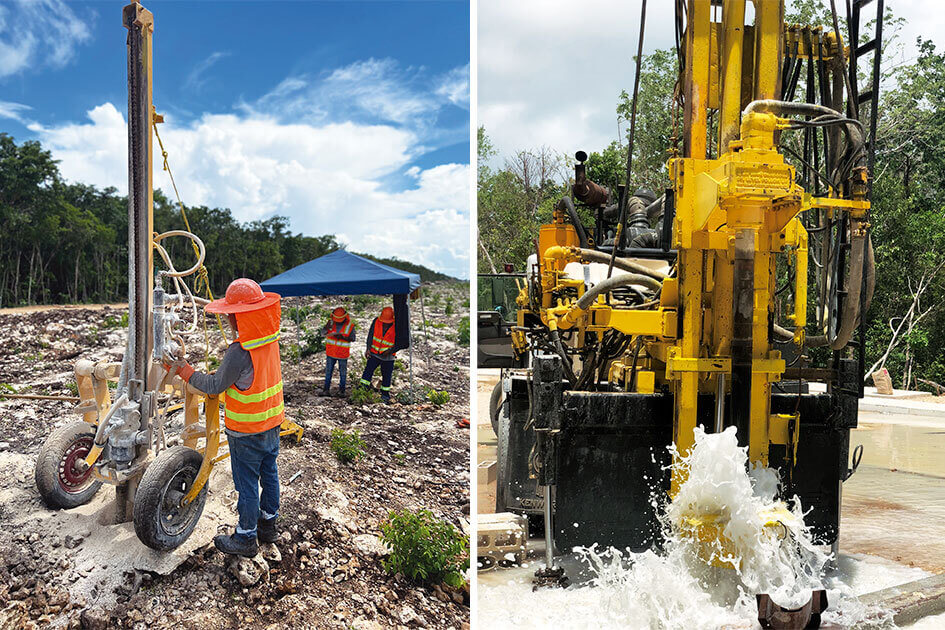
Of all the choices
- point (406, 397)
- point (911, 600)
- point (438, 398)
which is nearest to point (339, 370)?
point (406, 397)

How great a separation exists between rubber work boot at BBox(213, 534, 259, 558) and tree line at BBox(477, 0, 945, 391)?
903cm

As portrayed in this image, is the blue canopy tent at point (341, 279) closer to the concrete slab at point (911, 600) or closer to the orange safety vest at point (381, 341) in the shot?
the orange safety vest at point (381, 341)

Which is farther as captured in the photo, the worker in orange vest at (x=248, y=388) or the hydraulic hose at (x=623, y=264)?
the hydraulic hose at (x=623, y=264)

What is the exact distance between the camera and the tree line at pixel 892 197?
51.0 ft

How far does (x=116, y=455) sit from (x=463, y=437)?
3213mm

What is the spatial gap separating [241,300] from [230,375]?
377 mm

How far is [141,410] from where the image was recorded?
370 centimetres

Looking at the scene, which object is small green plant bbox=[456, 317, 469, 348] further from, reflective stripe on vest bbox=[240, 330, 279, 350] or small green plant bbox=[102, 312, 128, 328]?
reflective stripe on vest bbox=[240, 330, 279, 350]

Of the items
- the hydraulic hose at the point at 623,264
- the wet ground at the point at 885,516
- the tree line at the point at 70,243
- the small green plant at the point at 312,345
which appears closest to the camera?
the wet ground at the point at 885,516

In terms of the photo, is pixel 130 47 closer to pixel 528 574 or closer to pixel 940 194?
pixel 528 574

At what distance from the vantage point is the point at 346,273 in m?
7.19

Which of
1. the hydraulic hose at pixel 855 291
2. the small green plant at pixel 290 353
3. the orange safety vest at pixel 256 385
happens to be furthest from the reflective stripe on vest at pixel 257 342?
the small green plant at pixel 290 353

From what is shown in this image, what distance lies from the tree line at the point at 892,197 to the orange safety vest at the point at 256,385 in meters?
8.70

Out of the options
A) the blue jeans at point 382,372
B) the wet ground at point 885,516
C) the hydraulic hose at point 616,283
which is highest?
the hydraulic hose at point 616,283
